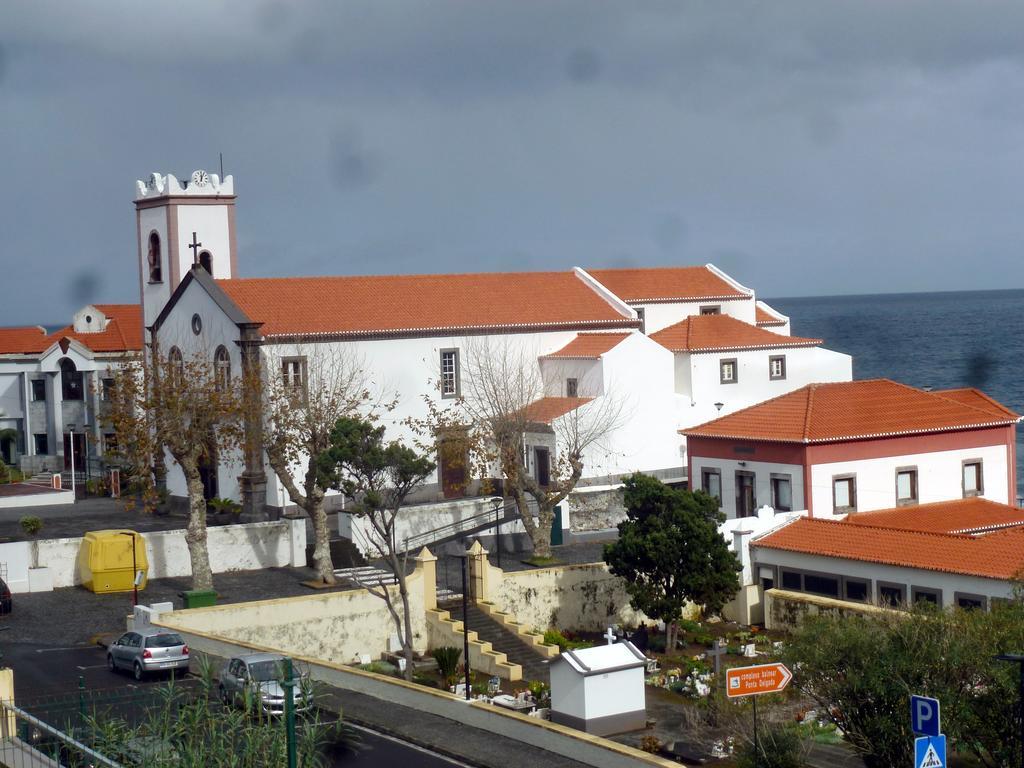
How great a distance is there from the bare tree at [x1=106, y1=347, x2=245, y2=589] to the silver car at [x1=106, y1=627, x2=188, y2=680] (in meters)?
8.44

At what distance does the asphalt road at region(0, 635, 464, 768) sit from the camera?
2425cm

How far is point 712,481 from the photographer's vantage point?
151ft

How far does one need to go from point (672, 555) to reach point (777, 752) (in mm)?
14574

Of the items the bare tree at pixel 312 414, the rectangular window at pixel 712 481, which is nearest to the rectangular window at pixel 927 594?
the rectangular window at pixel 712 481

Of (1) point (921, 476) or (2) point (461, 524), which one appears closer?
(1) point (921, 476)

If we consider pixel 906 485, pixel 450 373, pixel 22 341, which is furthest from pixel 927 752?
pixel 22 341

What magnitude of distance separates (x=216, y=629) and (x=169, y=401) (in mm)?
8634

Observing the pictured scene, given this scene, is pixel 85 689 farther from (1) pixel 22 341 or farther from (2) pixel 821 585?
(1) pixel 22 341

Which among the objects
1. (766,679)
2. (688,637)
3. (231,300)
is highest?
(231,300)

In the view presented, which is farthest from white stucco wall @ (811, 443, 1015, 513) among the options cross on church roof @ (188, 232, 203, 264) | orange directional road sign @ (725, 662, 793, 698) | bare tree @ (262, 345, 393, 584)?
cross on church roof @ (188, 232, 203, 264)

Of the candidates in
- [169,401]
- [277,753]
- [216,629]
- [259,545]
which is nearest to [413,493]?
[259,545]

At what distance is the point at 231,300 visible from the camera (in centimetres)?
5031

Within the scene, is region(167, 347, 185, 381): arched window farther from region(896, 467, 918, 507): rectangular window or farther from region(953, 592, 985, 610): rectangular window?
region(953, 592, 985, 610): rectangular window

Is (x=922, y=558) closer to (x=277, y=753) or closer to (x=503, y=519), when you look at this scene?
(x=503, y=519)
